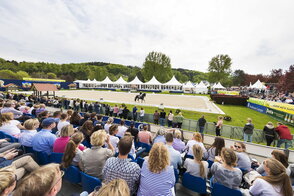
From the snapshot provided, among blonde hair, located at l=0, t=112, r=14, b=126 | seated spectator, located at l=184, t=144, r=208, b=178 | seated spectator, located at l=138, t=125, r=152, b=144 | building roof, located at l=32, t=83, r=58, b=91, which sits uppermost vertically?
building roof, located at l=32, t=83, r=58, b=91

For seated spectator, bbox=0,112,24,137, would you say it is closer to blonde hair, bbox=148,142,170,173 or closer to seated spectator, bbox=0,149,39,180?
seated spectator, bbox=0,149,39,180

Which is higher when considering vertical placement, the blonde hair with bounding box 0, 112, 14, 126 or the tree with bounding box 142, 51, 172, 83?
the tree with bounding box 142, 51, 172, 83

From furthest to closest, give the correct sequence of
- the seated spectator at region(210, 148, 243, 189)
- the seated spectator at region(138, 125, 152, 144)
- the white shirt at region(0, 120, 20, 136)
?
1. the seated spectator at region(138, 125, 152, 144)
2. the white shirt at region(0, 120, 20, 136)
3. the seated spectator at region(210, 148, 243, 189)

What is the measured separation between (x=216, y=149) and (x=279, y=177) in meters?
1.58

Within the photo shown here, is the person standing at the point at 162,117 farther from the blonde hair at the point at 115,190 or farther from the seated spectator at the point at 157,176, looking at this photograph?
the blonde hair at the point at 115,190

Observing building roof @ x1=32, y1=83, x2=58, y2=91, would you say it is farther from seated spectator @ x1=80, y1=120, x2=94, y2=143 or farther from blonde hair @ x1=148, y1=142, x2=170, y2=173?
blonde hair @ x1=148, y1=142, x2=170, y2=173

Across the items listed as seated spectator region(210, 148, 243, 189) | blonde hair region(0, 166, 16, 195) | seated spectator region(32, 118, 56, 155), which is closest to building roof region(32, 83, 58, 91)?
seated spectator region(32, 118, 56, 155)

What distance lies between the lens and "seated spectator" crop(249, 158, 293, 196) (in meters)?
2.06

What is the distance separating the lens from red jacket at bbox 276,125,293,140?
6.40 m

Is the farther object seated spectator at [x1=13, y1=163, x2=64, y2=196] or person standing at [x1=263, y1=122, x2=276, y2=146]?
person standing at [x1=263, y1=122, x2=276, y2=146]

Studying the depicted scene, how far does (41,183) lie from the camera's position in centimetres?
116

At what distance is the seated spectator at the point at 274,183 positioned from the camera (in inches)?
81.1

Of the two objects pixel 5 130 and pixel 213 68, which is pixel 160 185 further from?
pixel 213 68

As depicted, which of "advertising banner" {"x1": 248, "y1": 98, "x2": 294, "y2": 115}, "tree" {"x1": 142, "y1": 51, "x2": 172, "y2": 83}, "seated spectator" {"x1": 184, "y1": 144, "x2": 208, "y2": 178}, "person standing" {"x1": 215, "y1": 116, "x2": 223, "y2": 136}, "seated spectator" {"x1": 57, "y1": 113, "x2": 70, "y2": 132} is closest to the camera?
"seated spectator" {"x1": 184, "y1": 144, "x2": 208, "y2": 178}
